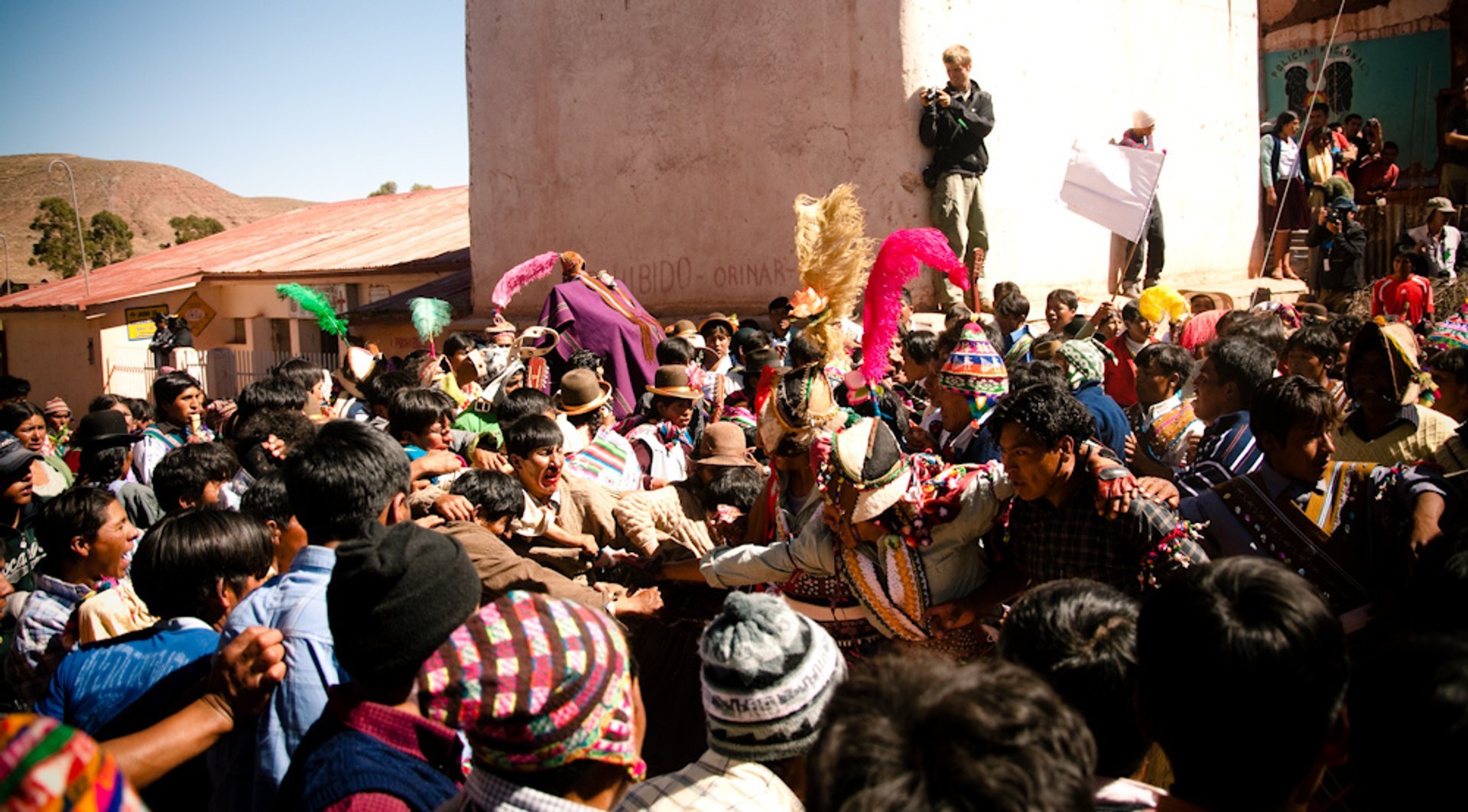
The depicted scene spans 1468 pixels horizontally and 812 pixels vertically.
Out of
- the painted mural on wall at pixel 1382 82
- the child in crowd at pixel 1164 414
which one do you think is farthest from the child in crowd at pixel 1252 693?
the painted mural on wall at pixel 1382 82

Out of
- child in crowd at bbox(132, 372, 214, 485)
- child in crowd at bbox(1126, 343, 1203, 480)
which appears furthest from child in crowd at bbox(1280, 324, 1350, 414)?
child in crowd at bbox(132, 372, 214, 485)

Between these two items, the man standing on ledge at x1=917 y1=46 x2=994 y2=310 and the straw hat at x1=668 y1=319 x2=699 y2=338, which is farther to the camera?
the straw hat at x1=668 y1=319 x2=699 y2=338

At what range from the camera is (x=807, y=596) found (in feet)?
10.8

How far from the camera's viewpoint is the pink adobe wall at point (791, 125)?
919 centimetres

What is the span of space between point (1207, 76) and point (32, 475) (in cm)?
1275

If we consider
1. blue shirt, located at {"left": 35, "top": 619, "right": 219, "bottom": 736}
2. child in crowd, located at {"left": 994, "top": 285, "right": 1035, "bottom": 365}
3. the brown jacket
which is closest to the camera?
blue shirt, located at {"left": 35, "top": 619, "right": 219, "bottom": 736}

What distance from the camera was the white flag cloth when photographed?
782cm

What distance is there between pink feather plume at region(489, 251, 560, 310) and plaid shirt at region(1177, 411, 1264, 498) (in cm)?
753

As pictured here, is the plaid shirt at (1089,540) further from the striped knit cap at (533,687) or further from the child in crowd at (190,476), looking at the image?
the child in crowd at (190,476)

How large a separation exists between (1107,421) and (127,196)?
302 ft

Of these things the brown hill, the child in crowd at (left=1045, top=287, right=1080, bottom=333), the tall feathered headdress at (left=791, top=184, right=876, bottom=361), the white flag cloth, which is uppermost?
the brown hill

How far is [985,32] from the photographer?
9.05 metres

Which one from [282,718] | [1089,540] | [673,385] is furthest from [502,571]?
[673,385]

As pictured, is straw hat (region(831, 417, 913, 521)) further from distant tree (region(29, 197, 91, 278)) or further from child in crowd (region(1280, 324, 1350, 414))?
distant tree (region(29, 197, 91, 278))
